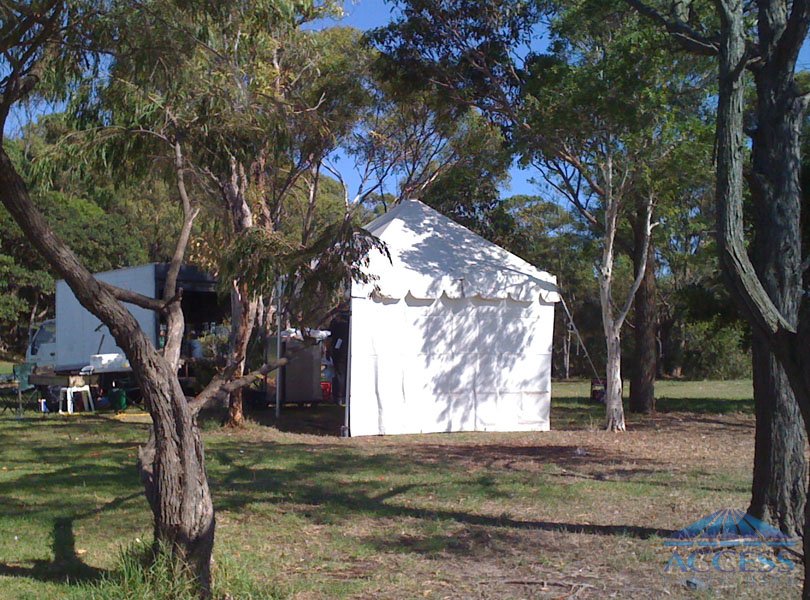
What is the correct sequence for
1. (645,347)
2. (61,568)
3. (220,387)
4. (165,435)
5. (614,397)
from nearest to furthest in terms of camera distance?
(165,435), (220,387), (61,568), (614,397), (645,347)

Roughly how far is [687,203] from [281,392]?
34.0ft

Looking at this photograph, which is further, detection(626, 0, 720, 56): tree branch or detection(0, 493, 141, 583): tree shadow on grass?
detection(626, 0, 720, 56): tree branch

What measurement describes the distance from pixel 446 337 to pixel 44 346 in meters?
13.4

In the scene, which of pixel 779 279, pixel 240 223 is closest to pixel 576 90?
pixel 240 223

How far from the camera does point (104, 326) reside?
2097 cm

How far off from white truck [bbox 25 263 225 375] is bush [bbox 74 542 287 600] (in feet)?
43.1

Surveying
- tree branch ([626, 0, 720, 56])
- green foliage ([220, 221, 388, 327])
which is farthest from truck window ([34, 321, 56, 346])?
tree branch ([626, 0, 720, 56])

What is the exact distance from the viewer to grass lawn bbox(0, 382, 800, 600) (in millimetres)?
6465

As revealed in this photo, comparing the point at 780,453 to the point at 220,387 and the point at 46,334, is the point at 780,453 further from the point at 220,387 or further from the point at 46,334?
the point at 46,334

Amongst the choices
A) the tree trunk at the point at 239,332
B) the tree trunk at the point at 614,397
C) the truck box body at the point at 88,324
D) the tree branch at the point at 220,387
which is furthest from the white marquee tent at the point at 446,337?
the tree branch at the point at 220,387

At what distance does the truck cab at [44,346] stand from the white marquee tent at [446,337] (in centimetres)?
1156

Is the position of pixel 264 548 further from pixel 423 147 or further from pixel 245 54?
pixel 423 147

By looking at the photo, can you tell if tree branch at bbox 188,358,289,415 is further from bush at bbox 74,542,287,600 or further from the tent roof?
the tent roof

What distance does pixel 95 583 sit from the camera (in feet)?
20.3
